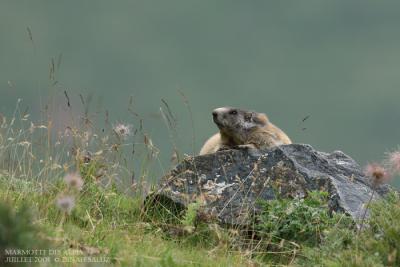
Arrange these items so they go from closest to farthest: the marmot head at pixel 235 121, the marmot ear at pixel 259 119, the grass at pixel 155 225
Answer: the grass at pixel 155 225 < the marmot head at pixel 235 121 < the marmot ear at pixel 259 119

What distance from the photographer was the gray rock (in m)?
9.51

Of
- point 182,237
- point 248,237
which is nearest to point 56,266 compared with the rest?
point 182,237

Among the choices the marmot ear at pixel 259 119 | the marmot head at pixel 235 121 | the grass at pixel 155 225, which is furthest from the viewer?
the marmot ear at pixel 259 119

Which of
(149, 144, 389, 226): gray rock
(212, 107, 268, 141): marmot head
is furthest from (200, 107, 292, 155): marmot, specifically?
(149, 144, 389, 226): gray rock

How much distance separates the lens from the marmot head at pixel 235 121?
37.7ft

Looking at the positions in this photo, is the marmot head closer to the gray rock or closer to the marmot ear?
the marmot ear

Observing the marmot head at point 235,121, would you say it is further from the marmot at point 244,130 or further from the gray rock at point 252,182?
the gray rock at point 252,182

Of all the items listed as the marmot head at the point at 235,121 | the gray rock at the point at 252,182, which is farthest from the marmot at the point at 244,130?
the gray rock at the point at 252,182

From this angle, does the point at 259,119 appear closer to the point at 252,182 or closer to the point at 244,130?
the point at 244,130

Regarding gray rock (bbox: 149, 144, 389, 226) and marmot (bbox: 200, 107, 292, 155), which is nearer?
gray rock (bbox: 149, 144, 389, 226)

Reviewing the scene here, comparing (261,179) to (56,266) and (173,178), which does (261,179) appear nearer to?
(173,178)

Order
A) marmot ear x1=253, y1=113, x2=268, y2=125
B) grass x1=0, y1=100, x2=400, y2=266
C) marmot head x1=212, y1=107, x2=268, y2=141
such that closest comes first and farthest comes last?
grass x1=0, y1=100, x2=400, y2=266 → marmot head x1=212, y1=107, x2=268, y2=141 → marmot ear x1=253, y1=113, x2=268, y2=125

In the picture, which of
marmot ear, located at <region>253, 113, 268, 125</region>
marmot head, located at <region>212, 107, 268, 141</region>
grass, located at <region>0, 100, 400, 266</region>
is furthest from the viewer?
marmot ear, located at <region>253, 113, 268, 125</region>

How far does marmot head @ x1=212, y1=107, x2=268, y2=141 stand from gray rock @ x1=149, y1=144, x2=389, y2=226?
41.3 inches
